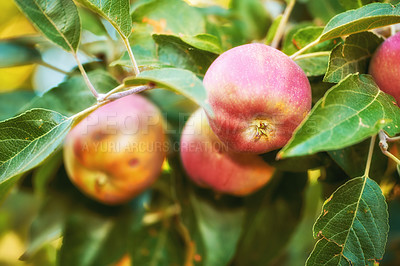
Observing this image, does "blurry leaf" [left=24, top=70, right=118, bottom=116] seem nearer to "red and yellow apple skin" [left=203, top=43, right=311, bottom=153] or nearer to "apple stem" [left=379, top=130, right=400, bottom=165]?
"red and yellow apple skin" [left=203, top=43, right=311, bottom=153]

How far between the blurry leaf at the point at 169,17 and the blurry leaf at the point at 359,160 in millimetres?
381

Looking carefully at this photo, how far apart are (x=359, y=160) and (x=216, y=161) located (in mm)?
255

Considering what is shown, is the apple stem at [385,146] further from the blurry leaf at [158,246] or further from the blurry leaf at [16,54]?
the blurry leaf at [16,54]

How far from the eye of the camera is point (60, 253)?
0.93m

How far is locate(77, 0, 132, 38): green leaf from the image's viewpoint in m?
0.57

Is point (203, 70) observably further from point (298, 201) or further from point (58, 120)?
point (298, 201)

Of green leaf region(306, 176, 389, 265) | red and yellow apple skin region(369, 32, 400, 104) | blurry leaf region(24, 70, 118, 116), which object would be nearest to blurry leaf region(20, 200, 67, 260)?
blurry leaf region(24, 70, 118, 116)

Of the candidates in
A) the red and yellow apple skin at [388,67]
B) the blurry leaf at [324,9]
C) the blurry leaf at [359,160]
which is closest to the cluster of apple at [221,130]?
the red and yellow apple skin at [388,67]

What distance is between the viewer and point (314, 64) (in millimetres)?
614

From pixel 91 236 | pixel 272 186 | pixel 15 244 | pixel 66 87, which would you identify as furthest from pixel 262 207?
pixel 15 244

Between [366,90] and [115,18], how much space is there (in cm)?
38

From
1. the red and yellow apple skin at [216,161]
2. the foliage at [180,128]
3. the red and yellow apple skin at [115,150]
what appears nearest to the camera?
the foliage at [180,128]

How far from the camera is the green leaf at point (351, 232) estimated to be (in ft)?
1.68

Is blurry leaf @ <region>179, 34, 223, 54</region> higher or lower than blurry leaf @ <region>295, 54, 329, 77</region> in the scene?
higher
